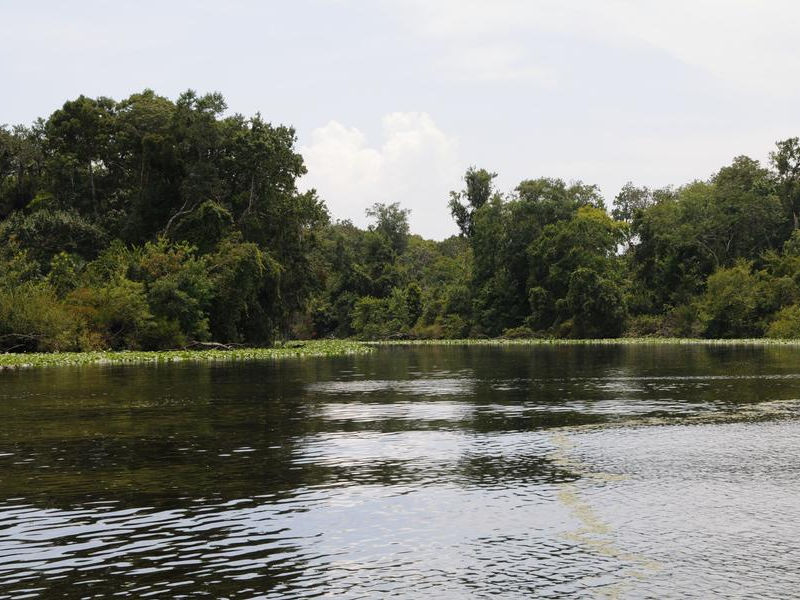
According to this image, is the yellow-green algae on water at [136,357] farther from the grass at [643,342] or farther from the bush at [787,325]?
the bush at [787,325]

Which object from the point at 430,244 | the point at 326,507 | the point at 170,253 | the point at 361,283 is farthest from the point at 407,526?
the point at 430,244

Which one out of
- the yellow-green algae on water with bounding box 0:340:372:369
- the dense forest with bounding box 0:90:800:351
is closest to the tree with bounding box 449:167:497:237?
the dense forest with bounding box 0:90:800:351

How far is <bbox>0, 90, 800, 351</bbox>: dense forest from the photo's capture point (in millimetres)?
69688

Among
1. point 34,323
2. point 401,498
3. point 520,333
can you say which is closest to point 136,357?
point 34,323

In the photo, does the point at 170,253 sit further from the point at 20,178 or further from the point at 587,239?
the point at 587,239

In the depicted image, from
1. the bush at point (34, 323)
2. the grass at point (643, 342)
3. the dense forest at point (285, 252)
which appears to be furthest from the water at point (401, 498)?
the grass at point (643, 342)

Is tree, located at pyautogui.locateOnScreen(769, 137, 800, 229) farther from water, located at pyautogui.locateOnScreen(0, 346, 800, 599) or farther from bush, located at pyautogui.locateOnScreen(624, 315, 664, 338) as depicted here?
water, located at pyautogui.locateOnScreen(0, 346, 800, 599)

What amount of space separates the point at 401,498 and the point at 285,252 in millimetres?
70675

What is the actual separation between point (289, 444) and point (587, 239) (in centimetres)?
9931

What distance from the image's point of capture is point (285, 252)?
8388 centimetres

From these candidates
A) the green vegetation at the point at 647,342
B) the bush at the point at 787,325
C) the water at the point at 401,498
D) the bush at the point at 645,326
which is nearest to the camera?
the water at the point at 401,498

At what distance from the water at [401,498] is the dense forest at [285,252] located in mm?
40572

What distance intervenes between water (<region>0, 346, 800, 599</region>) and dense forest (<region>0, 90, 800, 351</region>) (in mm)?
40572

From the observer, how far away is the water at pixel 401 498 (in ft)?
33.3
